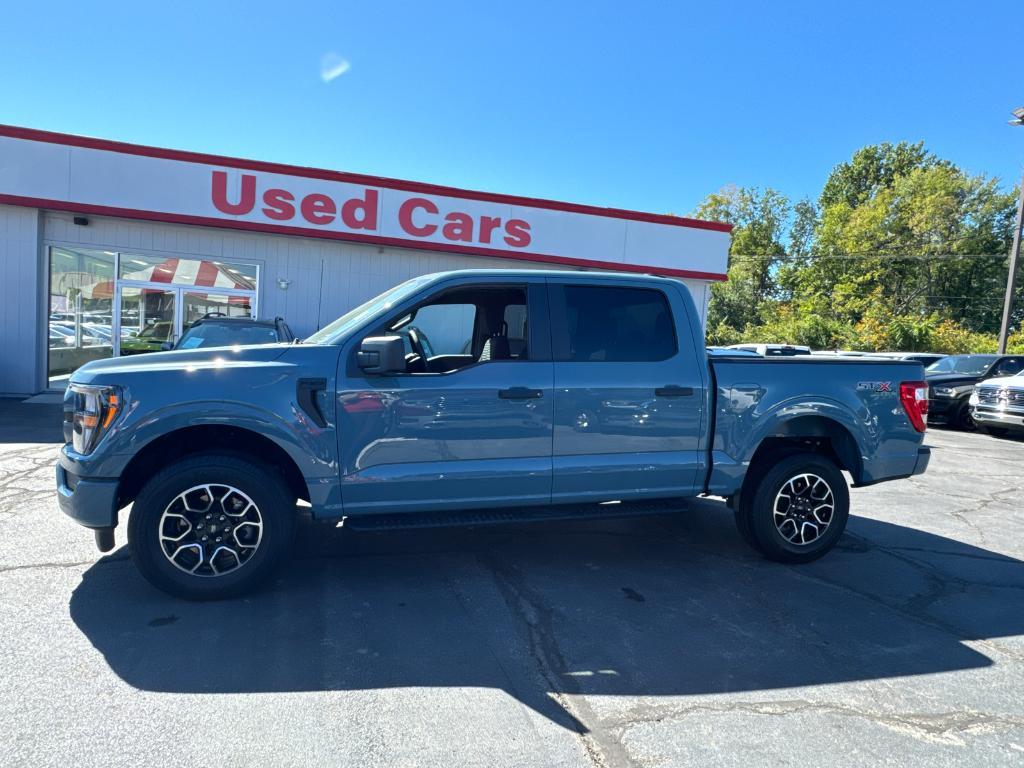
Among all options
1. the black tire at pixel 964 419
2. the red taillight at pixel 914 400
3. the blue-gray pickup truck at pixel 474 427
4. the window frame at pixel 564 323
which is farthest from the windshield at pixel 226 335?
the black tire at pixel 964 419

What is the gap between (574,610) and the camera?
3.81 metres

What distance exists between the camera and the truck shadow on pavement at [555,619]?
305 cm

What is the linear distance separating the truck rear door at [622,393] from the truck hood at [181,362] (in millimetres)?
1787

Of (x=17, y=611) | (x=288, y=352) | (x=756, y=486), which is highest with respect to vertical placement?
(x=288, y=352)

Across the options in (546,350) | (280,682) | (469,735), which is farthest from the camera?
(546,350)

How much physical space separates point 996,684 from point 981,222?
46519mm

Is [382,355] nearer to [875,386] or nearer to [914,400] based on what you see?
[875,386]

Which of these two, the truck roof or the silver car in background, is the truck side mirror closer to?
Result: the truck roof

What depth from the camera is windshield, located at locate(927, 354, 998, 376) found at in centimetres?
1506

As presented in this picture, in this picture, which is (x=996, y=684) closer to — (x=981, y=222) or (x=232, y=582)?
(x=232, y=582)

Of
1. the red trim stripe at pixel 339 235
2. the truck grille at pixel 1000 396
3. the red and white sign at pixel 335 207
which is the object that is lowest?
the truck grille at pixel 1000 396

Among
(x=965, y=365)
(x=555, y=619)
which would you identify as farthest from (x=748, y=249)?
(x=555, y=619)

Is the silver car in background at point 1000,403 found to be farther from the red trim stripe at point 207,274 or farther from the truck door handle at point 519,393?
the red trim stripe at point 207,274

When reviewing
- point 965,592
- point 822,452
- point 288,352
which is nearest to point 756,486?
point 822,452
